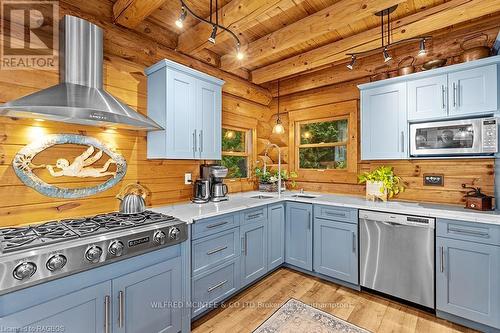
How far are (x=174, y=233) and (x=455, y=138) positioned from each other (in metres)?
2.71

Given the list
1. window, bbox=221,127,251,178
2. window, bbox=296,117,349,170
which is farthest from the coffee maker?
window, bbox=296,117,349,170

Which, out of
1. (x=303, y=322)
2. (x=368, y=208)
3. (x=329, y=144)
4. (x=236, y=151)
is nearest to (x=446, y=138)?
(x=368, y=208)

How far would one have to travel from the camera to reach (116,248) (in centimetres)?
151

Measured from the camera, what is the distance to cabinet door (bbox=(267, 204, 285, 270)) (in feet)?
9.57

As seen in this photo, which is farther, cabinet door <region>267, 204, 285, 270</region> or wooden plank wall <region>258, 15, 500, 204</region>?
cabinet door <region>267, 204, 285, 270</region>

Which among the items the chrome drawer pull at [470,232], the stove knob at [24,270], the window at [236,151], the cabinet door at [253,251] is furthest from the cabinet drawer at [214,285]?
the chrome drawer pull at [470,232]

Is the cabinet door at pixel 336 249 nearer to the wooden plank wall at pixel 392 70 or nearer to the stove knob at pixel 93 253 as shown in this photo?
the wooden plank wall at pixel 392 70

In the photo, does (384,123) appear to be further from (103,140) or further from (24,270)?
(24,270)

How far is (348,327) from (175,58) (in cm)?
319

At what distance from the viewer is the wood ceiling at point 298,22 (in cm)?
209

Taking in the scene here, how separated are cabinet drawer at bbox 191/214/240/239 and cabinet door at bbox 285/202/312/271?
0.91 meters

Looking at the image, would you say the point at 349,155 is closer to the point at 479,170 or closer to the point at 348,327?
the point at 479,170

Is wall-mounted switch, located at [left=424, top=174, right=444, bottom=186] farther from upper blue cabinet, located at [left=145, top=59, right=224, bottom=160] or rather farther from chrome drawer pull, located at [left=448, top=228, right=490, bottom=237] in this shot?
upper blue cabinet, located at [left=145, top=59, right=224, bottom=160]

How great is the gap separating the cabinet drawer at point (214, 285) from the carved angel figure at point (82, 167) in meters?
1.25
